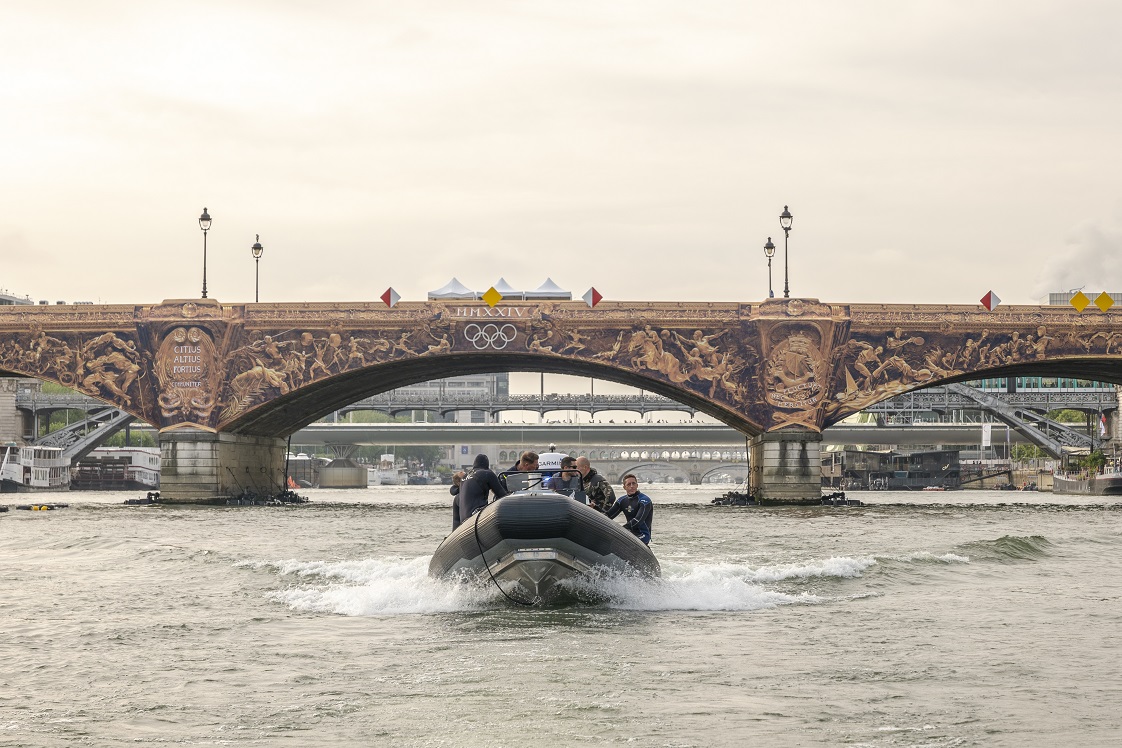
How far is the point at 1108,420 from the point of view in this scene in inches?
5054

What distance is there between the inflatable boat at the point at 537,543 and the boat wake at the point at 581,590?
0.82ft

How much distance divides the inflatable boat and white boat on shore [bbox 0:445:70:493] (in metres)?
84.8

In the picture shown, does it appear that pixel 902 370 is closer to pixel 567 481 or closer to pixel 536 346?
pixel 536 346

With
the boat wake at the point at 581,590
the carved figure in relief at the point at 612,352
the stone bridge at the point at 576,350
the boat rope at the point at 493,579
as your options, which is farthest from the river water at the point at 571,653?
the carved figure in relief at the point at 612,352

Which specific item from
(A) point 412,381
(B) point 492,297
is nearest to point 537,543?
(B) point 492,297

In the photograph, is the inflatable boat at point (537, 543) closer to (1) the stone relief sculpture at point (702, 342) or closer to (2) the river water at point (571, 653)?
(2) the river water at point (571, 653)

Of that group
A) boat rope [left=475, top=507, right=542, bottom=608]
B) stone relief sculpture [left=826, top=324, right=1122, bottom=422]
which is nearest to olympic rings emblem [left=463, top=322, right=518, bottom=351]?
stone relief sculpture [left=826, top=324, right=1122, bottom=422]

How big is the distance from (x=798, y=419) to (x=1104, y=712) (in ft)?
179

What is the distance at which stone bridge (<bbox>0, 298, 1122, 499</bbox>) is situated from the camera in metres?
67.2

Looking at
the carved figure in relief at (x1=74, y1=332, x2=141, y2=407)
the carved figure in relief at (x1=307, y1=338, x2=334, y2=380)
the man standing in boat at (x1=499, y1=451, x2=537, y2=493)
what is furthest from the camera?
the carved figure in relief at (x1=74, y1=332, x2=141, y2=407)

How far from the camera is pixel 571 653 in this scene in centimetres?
1645

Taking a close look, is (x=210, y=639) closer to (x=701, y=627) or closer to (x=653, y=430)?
(x=701, y=627)

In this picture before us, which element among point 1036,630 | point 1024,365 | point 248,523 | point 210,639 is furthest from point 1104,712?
point 1024,365

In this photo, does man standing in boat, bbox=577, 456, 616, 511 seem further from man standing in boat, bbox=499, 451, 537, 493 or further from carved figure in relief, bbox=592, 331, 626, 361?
carved figure in relief, bbox=592, 331, 626, 361
